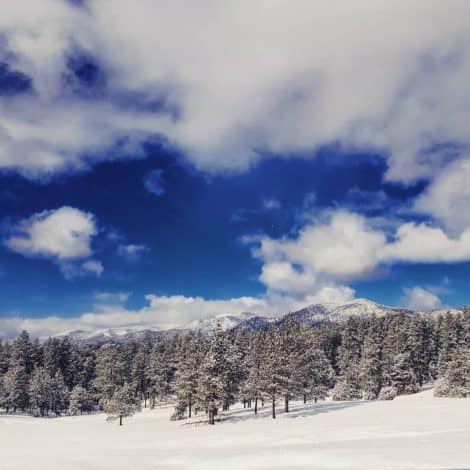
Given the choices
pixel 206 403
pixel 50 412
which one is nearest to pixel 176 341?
pixel 50 412

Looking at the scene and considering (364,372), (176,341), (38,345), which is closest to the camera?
(364,372)

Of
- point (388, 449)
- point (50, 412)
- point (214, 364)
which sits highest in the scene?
point (214, 364)

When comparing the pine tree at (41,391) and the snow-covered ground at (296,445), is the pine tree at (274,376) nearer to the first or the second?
the snow-covered ground at (296,445)

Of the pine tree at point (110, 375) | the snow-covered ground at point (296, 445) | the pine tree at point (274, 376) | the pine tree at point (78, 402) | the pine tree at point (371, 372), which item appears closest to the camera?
the snow-covered ground at point (296, 445)

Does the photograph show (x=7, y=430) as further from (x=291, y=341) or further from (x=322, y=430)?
(x=322, y=430)

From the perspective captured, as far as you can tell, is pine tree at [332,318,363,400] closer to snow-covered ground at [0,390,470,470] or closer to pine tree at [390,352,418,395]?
pine tree at [390,352,418,395]

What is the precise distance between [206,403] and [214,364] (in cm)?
533

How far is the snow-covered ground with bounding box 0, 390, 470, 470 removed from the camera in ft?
83.1

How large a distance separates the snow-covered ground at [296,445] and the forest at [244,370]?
6.77m

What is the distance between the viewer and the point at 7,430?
210 feet

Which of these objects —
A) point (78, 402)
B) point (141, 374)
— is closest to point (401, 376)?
point (141, 374)

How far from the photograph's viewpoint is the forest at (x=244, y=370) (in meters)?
60.2

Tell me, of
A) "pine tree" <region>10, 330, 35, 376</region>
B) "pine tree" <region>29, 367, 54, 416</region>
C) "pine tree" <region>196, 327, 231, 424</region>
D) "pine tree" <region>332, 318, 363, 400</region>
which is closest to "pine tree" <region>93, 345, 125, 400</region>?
"pine tree" <region>29, 367, 54, 416</region>

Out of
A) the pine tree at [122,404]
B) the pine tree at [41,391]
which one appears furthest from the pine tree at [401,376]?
the pine tree at [41,391]
